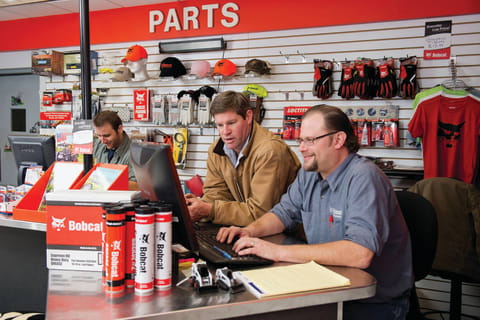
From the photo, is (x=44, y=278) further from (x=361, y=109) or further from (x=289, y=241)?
(x=361, y=109)

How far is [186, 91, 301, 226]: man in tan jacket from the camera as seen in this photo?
201 cm

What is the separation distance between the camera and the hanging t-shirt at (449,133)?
3.67m

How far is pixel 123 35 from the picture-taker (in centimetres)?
548

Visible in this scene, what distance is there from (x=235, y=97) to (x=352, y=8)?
270 cm

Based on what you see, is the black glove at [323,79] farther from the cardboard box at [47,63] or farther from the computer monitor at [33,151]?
the cardboard box at [47,63]

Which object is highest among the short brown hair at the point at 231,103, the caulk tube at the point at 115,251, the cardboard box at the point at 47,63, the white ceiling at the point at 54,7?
the white ceiling at the point at 54,7

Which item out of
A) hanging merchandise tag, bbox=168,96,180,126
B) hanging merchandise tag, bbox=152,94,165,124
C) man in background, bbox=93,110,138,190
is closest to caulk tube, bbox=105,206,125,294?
man in background, bbox=93,110,138,190

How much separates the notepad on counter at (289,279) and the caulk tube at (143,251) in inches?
10.7

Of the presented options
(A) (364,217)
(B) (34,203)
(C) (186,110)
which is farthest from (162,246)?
(C) (186,110)

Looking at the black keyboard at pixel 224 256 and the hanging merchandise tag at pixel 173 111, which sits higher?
the hanging merchandise tag at pixel 173 111

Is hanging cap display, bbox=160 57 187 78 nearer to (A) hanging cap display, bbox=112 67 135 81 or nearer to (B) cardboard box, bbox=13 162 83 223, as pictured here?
(A) hanging cap display, bbox=112 67 135 81

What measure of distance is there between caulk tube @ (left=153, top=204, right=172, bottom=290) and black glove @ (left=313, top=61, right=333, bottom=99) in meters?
3.54

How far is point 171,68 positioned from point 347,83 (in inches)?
87.7

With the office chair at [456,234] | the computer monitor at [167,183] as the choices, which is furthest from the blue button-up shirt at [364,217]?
the office chair at [456,234]
